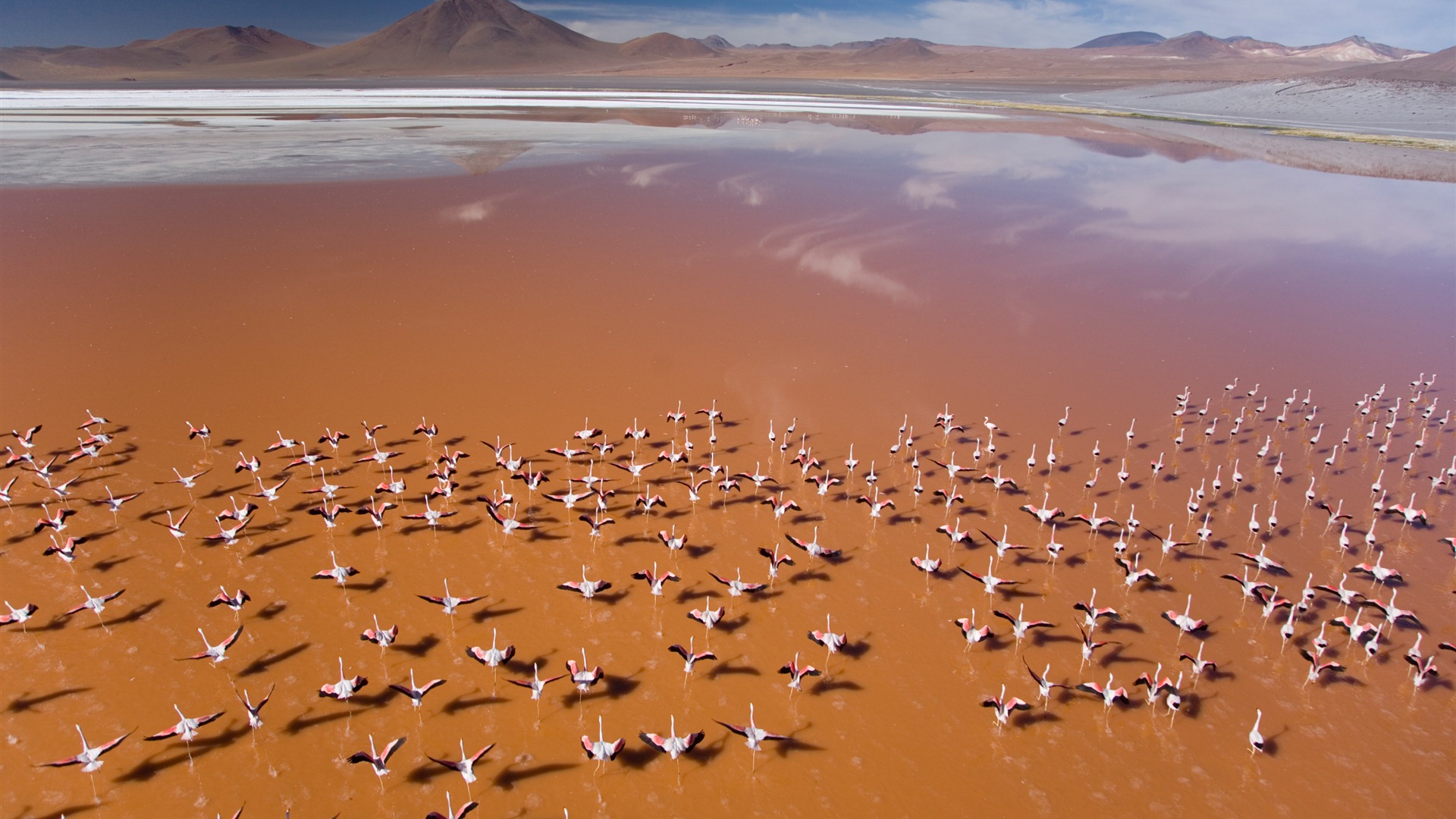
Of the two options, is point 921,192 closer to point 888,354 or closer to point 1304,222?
point 1304,222

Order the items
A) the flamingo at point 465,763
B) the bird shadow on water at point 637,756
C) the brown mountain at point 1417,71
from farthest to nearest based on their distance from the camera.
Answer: the brown mountain at point 1417,71 < the bird shadow on water at point 637,756 < the flamingo at point 465,763

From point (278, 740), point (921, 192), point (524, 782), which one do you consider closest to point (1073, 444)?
point (524, 782)

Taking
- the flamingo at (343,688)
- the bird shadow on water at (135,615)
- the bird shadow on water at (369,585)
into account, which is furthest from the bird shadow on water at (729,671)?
the bird shadow on water at (135,615)

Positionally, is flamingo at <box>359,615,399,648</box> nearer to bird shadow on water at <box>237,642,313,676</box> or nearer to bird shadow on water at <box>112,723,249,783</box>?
bird shadow on water at <box>237,642,313,676</box>

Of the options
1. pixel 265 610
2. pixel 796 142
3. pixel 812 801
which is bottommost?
pixel 812 801

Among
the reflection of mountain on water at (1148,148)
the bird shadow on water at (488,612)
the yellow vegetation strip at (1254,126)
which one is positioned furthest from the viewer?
the yellow vegetation strip at (1254,126)

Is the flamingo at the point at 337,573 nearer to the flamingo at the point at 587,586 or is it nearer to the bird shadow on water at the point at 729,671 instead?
the flamingo at the point at 587,586
